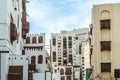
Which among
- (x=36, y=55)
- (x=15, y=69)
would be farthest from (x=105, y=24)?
(x=15, y=69)

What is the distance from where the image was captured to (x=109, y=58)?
5794 cm

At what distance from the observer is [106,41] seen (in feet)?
191

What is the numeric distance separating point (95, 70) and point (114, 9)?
9.10 m

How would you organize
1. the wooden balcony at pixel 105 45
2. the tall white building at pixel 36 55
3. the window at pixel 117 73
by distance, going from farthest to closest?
the wooden balcony at pixel 105 45, the window at pixel 117 73, the tall white building at pixel 36 55

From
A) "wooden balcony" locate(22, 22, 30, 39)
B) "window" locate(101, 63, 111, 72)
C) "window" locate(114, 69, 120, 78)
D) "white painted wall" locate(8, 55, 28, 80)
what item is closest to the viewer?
"white painted wall" locate(8, 55, 28, 80)

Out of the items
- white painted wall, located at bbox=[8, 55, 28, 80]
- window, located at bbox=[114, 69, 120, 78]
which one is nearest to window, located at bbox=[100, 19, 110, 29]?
window, located at bbox=[114, 69, 120, 78]

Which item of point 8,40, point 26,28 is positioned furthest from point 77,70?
point 8,40

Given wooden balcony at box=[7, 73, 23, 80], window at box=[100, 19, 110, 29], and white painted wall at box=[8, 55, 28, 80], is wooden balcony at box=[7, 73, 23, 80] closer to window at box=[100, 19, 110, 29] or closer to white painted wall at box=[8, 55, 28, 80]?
white painted wall at box=[8, 55, 28, 80]

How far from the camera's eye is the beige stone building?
189ft

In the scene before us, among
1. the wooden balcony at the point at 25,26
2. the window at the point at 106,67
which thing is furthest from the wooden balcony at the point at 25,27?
the window at the point at 106,67

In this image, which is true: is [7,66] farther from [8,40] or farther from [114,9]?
[114,9]

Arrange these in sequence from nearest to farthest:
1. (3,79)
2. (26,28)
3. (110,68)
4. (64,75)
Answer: (3,79) < (110,68) < (26,28) < (64,75)

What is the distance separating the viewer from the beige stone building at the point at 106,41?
5772 cm

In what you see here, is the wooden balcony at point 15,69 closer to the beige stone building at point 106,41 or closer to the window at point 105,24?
the beige stone building at point 106,41
